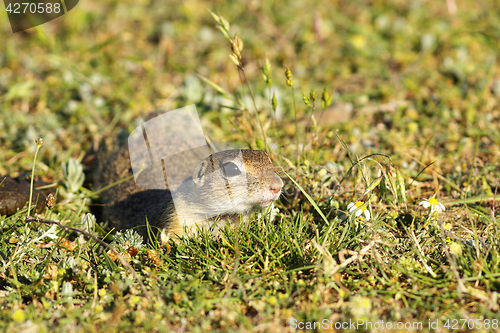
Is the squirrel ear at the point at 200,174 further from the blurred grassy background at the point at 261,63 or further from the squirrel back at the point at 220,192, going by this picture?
the blurred grassy background at the point at 261,63

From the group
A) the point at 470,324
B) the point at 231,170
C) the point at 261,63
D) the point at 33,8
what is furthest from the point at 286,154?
the point at 33,8

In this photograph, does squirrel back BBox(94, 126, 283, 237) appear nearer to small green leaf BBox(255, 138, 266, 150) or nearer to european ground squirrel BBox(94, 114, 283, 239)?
european ground squirrel BBox(94, 114, 283, 239)

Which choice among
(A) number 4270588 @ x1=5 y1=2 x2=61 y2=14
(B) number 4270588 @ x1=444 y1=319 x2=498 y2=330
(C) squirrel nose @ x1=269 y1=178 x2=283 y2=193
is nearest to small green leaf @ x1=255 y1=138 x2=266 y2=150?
(C) squirrel nose @ x1=269 y1=178 x2=283 y2=193

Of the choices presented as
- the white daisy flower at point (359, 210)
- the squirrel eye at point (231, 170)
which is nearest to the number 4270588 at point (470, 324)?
the white daisy flower at point (359, 210)

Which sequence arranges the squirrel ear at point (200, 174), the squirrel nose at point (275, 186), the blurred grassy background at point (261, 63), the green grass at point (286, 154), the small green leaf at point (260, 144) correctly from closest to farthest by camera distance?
the green grass at point (286, 154), the squirrel nose at point (275, 186), the squirrel ear at point (200, 174), the small green leaf at point (260, 144), the blurred grassy background at point (261, 63)

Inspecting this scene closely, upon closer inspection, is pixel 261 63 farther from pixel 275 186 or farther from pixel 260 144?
pixel 275 186

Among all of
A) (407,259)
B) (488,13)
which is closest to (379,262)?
(407,259)
